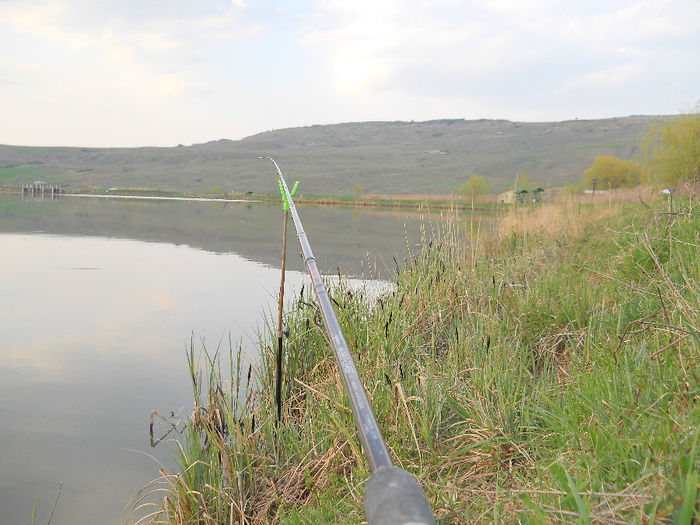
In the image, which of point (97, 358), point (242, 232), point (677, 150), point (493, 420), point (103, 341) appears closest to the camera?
point (493, 420)

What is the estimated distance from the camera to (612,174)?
1949 inches

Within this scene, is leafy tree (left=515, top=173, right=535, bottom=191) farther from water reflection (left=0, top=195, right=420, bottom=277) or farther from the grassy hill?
water reflection (left=0, top=195, right=420, bottom=277)

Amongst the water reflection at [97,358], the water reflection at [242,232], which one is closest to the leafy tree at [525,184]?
the water reflection at [242,232]

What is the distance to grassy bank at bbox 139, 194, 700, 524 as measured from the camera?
1.72m

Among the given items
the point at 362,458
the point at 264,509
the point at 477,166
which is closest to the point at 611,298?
the point at 362,458

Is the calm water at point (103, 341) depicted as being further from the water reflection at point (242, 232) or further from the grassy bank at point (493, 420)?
the grassy bank at point (493, 420)

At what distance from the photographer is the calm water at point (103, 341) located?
4.29m

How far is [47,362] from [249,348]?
228 centimetres

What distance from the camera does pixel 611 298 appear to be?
4.73 metres

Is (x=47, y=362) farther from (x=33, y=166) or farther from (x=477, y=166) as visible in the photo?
(x=33, y=166)

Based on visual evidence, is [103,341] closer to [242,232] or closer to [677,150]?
[242,232]

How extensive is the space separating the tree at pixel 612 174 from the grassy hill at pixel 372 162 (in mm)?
31117

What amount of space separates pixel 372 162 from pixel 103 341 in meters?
107

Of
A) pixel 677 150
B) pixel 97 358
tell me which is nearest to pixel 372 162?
pixel 677 150
